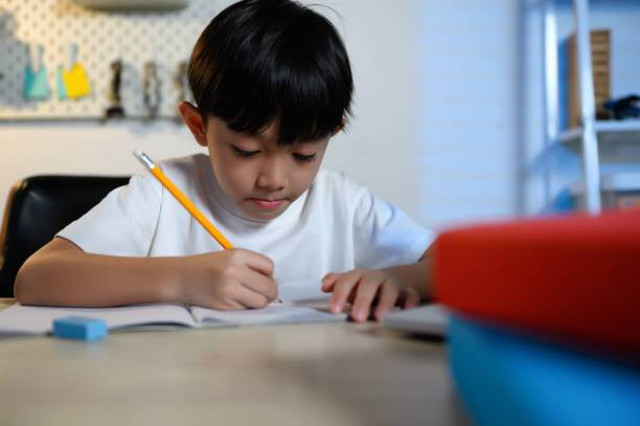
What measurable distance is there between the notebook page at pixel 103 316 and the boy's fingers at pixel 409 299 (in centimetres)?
22

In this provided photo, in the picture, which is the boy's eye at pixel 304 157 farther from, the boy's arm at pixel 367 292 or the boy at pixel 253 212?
the boy's arm at pixel 367 292

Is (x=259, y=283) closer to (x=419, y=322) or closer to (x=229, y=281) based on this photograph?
(x=229, y=281)

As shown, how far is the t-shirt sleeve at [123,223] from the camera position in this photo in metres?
0.83

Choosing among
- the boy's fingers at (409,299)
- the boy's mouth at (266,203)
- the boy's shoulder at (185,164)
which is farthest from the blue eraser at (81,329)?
the boy's shoulder at (185,164)

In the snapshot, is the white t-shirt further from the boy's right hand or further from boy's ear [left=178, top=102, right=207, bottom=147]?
the boy's right hand

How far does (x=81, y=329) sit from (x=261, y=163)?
15.2 inches

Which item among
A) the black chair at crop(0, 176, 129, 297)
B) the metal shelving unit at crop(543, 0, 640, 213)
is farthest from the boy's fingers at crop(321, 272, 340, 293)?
the metal shelving unit at crop(543, 0, 640, 213)

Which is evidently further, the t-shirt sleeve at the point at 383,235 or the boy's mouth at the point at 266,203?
the t-shirt sleeve at the point at 383,235

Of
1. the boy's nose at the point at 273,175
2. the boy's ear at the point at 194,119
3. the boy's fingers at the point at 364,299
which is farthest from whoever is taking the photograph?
the boy's ear at the point at 194,119

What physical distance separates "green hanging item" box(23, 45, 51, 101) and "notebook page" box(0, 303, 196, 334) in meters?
1.39

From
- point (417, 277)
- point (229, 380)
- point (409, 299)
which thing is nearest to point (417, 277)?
point (417, 277)

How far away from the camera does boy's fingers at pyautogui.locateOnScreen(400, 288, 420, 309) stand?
0.66 metres

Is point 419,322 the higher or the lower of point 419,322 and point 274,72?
the lower

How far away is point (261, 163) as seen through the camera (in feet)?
2.68
